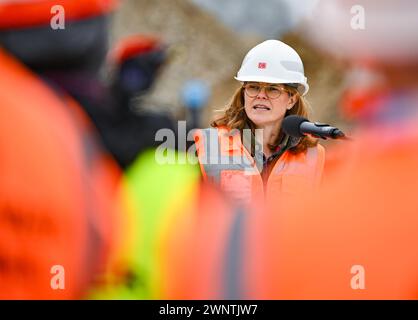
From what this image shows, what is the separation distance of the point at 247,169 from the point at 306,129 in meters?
0.16

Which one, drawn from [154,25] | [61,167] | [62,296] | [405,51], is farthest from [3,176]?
[405,51]

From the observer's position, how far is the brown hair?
183cm

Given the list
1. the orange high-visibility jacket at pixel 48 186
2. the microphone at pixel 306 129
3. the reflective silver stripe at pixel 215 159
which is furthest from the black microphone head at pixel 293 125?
the orange high-visibility jacket at pixel 48 186

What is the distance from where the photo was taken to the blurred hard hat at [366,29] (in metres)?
1.76

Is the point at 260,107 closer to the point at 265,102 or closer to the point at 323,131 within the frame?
the point at 265,102

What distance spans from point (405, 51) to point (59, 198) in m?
0.68

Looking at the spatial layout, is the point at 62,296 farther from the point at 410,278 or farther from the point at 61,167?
the point at 410,278

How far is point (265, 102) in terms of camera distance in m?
1.84

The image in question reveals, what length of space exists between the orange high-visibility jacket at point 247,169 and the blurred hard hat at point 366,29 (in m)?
0.19

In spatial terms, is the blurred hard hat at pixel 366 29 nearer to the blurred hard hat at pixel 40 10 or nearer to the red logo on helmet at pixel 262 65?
the red logo on helmet at pixel 262 65

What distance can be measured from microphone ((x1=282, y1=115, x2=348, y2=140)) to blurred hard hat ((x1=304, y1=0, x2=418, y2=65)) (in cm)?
14

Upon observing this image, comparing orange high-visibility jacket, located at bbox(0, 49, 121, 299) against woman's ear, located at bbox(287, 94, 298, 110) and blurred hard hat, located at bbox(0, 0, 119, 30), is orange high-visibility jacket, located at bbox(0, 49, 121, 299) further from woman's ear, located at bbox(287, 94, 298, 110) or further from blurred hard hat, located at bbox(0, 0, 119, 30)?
woman's ear, located at bbox(287, 94, 298, 110)

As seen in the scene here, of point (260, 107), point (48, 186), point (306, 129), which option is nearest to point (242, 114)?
point (260, 107)

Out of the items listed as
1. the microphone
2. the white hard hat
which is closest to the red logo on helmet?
the white hard hat
